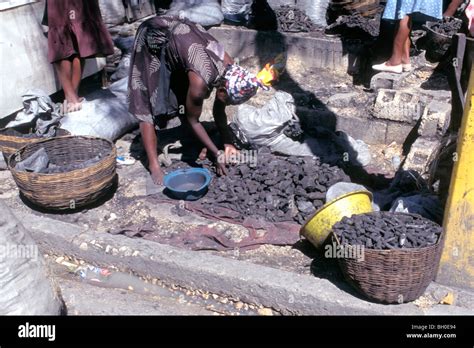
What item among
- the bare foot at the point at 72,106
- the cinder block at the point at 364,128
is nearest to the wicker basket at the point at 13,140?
the bare foot at the point at 72,106

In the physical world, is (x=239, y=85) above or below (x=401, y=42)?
above

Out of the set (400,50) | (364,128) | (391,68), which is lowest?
(364,128)

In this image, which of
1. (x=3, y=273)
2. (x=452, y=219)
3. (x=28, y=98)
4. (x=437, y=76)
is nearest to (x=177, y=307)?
(x=3, y=273)

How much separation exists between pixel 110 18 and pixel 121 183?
14.5 ft

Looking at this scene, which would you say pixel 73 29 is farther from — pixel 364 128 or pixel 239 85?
pixel 364 128

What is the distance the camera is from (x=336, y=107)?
6.65 m

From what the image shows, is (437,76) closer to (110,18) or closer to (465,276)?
(465,276)

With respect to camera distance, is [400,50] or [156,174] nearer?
[156,174]

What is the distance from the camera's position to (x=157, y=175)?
5656 millimetres

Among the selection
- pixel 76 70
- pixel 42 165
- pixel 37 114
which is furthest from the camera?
pixel 76 70

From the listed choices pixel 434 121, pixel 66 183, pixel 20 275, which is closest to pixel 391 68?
pixel 434 121

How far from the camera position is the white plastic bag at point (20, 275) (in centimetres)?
303

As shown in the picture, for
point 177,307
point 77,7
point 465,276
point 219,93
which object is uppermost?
point 77,7

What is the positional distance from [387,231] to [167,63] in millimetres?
2779
